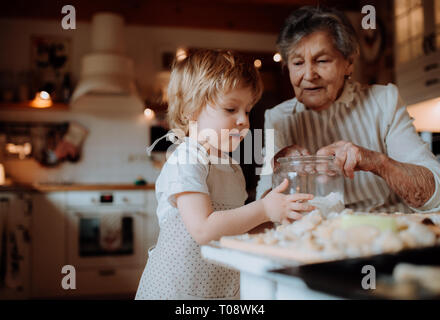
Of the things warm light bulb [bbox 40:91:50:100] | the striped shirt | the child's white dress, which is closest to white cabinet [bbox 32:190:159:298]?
warm light bulb [bbox 40:91:50:100]

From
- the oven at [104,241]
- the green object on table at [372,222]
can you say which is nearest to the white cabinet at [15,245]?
the oven at [104,241]

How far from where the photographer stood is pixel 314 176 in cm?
89

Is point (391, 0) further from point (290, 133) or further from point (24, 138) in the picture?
point (24, 138)

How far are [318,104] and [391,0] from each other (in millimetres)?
2583

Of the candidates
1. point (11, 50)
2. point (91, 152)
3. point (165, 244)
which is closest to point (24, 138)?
point (91, 152)

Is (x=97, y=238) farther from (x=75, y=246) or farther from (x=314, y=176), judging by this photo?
(x=314, y=176)

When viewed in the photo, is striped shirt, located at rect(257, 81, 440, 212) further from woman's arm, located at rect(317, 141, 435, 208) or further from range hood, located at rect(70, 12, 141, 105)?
range hood, located at rect(70, 12, 141, 105)

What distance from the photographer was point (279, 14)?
13.0 ft

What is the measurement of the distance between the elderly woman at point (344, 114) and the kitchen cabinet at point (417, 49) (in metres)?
1.40

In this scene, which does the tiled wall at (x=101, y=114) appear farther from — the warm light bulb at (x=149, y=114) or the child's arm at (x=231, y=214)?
→ the child's arm at (x=231, y=214)

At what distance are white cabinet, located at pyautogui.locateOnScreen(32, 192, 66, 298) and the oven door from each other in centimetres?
7

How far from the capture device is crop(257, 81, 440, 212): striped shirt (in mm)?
1216

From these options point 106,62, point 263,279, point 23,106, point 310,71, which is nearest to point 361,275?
point 263,279

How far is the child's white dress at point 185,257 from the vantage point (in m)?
0.85
